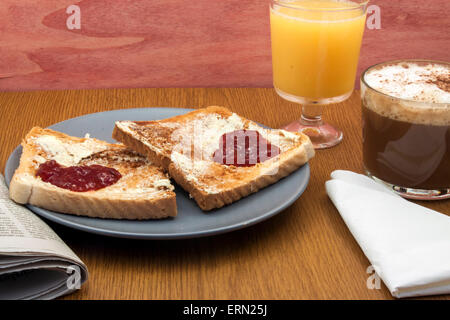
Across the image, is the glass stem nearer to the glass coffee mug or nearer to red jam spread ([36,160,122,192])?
the glass coffee mug

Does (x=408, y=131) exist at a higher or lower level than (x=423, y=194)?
higher

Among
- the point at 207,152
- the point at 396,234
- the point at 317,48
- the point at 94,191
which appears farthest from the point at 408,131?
the point at 94,191

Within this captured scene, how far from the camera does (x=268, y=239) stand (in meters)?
1.24

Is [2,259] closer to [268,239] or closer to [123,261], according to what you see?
[123,261]

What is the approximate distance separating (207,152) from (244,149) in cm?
10

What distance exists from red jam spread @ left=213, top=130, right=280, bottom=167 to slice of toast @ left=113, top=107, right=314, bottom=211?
0.02 metres

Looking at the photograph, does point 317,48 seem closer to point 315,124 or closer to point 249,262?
point 315,124

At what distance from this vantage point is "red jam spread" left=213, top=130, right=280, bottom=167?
143cm

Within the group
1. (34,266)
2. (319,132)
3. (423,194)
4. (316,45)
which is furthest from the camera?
(319,132)

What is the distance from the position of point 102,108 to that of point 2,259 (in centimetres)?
98

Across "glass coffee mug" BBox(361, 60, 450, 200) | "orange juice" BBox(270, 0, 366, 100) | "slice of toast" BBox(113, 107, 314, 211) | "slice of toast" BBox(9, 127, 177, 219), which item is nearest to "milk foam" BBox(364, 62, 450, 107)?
"glass coffee mug" BBox(361, 60, 450, 200)

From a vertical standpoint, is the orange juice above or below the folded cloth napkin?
above

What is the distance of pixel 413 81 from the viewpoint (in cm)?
145
